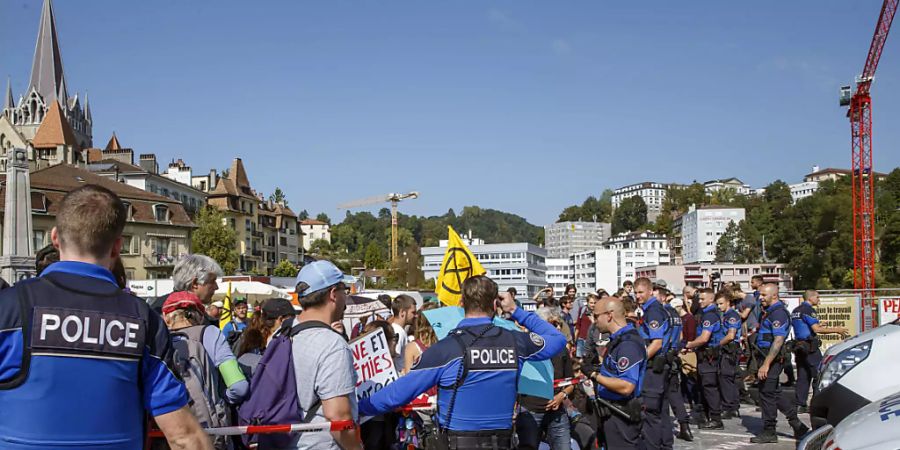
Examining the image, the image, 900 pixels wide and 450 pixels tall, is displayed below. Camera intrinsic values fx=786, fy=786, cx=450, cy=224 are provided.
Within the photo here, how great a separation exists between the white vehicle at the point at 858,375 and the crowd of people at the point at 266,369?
62.7 inches

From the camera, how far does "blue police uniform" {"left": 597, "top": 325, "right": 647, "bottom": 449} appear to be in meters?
6.61

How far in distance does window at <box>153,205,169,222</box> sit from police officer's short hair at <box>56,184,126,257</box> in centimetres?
6153

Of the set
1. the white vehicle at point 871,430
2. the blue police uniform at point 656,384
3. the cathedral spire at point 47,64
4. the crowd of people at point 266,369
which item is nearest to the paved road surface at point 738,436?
the blue police uniform at point 656,384

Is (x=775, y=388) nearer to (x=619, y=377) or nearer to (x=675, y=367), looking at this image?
(x=675, y=367)

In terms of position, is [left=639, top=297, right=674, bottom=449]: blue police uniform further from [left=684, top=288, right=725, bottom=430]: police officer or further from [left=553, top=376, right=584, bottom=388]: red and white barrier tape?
[left=684, top=288, right=725, bottom=430]: police officer

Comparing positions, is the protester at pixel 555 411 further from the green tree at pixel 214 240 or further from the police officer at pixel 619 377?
the green tree at pixel 214 240

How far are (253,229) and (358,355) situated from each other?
280ft

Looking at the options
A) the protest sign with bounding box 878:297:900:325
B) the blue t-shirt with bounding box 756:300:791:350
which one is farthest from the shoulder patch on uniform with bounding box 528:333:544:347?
the protest sign with bounding box 878:297:900:325

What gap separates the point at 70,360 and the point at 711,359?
1153cm

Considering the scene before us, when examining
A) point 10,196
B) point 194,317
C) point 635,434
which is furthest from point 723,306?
point 10,196

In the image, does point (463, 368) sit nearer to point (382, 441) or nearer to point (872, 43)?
point (382, 441)

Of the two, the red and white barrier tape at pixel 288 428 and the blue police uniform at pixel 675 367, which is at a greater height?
the red and white barrier tape at pixel 288 428

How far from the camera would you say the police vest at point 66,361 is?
8.79 ft

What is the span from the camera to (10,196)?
15141mm
